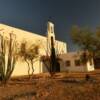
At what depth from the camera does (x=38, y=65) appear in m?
35.9

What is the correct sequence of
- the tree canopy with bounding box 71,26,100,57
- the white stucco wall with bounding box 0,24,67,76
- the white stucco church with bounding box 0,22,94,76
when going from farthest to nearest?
1. the white stucco church with bounding box 0,22,94,76
2. the white stucco wall with bounding box 0,24,67,76
3. the tree canopy with bounding box 71,26,100,57

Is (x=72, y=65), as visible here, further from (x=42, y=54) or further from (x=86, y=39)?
(x=86, y=39)

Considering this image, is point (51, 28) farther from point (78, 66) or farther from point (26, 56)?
point (26, 56)

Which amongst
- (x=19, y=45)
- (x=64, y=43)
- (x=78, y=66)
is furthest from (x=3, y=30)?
(x=64, y=43)

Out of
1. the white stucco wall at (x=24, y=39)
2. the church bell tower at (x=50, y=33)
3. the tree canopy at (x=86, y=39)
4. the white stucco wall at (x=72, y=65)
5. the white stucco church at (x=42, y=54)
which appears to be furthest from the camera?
the church bell tower at (x=50, y=33)

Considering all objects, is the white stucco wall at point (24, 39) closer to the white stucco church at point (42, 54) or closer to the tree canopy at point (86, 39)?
the white stucco church at point (42, 54)

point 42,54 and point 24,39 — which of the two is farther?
point 42,54

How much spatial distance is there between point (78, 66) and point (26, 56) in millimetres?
11362

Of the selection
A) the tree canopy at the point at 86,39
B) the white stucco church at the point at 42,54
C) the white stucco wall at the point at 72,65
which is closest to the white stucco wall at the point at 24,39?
the white stucco church at the point at 42,54

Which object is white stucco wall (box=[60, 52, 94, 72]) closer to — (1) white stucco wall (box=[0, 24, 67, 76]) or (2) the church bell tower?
(2) the church bell tower

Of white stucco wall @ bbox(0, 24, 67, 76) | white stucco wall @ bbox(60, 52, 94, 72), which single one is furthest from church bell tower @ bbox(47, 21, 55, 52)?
white stucco wall @ bbox(60, 52, 94, 72)

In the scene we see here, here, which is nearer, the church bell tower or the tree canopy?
the tree canopy

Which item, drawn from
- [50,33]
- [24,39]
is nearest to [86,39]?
[24,39]

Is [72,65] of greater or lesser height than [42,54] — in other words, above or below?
below
